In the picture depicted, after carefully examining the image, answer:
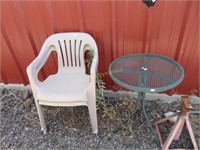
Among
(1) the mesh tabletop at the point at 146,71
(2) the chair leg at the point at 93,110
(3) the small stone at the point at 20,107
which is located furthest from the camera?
(3) the small stone at the point at 20,107

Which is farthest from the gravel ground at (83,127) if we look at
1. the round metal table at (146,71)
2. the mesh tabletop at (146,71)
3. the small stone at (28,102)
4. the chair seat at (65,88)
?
the mesh tabletop at (146,71)

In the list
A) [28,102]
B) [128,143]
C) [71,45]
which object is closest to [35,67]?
[71,45]

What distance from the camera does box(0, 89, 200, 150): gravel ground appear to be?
2.14m

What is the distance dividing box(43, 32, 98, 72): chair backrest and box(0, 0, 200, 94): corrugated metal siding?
103 millimetres

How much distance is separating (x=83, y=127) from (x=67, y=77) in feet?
2.02

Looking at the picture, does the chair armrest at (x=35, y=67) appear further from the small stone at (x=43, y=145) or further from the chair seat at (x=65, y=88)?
the small stone at (x=43, y=145)

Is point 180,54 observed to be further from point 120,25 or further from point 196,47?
point 120,25

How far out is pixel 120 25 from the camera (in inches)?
82.6

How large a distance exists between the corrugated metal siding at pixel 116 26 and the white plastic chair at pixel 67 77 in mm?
150

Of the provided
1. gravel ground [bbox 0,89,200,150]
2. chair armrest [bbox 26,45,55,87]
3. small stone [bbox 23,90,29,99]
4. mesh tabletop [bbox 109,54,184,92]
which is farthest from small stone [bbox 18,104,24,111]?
mesh tabletop [bbox 109,54,184,92]

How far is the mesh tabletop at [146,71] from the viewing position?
1835mm

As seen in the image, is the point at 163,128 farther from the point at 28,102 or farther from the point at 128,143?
the point at 28,102

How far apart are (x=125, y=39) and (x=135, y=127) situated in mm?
990

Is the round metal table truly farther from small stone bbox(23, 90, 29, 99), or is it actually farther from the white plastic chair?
small stone bbox(23, 90, 29, 99)
